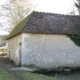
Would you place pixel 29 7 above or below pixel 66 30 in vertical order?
above

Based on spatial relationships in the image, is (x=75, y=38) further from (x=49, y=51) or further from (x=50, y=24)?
(x=49, y=51)

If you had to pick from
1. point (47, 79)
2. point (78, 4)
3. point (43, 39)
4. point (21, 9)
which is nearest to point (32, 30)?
point (43, 39)

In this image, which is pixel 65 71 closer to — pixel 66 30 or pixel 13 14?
pixel 66 30

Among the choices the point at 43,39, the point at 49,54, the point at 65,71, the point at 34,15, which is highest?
the point at 34,15

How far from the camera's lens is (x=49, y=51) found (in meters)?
19.0

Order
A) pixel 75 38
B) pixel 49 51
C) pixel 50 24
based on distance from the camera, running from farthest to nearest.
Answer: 1. pixel 50 24
2. pixel 75 38
3. pixel 49 51

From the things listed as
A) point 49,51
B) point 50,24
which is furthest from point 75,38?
point 49,51

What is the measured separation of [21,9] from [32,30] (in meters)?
15.9

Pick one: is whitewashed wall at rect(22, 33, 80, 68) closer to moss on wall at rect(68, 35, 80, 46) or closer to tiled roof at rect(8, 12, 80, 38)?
moss on wall at rect(68, 35, 80, 46)

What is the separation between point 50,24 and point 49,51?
3136mm

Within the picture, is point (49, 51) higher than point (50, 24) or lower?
lower

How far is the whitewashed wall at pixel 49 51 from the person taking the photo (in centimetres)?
1828

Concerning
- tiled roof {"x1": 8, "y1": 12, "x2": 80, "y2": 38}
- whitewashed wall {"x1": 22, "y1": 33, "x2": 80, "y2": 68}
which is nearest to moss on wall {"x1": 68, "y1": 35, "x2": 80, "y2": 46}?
whitewashed wall {"x1": 22, "y1": 33, "x2": 80, "y2": 68}

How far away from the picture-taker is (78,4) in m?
28.2
